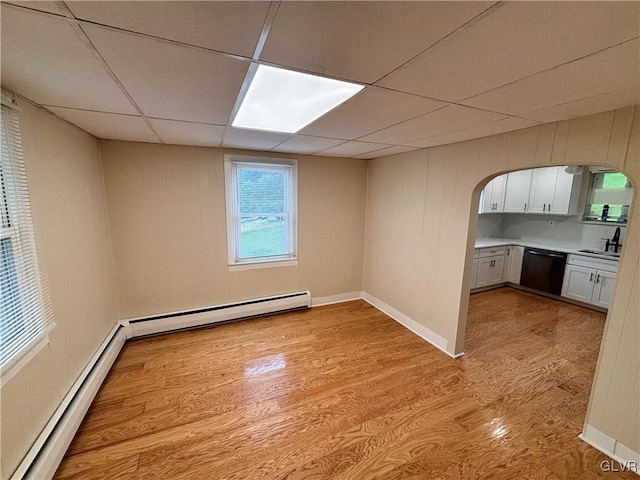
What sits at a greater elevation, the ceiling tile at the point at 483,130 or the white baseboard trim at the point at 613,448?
the ceiling tile at the point at 483,130

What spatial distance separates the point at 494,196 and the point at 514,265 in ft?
4.52

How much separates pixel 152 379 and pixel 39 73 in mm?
2418

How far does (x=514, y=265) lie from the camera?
501cm

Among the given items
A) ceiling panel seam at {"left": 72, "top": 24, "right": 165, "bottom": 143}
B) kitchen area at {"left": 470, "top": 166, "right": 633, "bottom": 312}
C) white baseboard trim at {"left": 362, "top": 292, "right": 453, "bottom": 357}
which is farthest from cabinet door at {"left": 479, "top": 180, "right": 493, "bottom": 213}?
ceiling panel seam at {"left": 72, "top": 24, "right": 165, "bottom": 143}

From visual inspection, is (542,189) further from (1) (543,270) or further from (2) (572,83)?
(2) (572,83)

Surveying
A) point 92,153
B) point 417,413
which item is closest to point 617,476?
point 417,413

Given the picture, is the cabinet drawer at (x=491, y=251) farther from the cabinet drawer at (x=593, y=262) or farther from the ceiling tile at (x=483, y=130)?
the ceiling tile at (x=483, y=130)

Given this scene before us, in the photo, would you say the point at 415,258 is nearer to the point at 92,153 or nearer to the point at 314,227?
the point at 314,227

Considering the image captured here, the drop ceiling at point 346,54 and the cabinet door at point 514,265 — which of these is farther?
the cabinet door at point 514,265

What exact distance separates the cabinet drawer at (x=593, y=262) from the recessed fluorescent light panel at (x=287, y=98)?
187 inches

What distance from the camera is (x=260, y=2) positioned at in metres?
0.80

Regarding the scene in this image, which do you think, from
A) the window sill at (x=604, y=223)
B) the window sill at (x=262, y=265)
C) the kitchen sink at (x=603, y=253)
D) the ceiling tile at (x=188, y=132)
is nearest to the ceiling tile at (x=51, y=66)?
the ceiling tile at (x=188, y=132)

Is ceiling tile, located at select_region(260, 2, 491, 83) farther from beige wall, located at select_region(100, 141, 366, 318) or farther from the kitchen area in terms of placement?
the kitchen area

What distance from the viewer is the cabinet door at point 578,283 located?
4055mm
